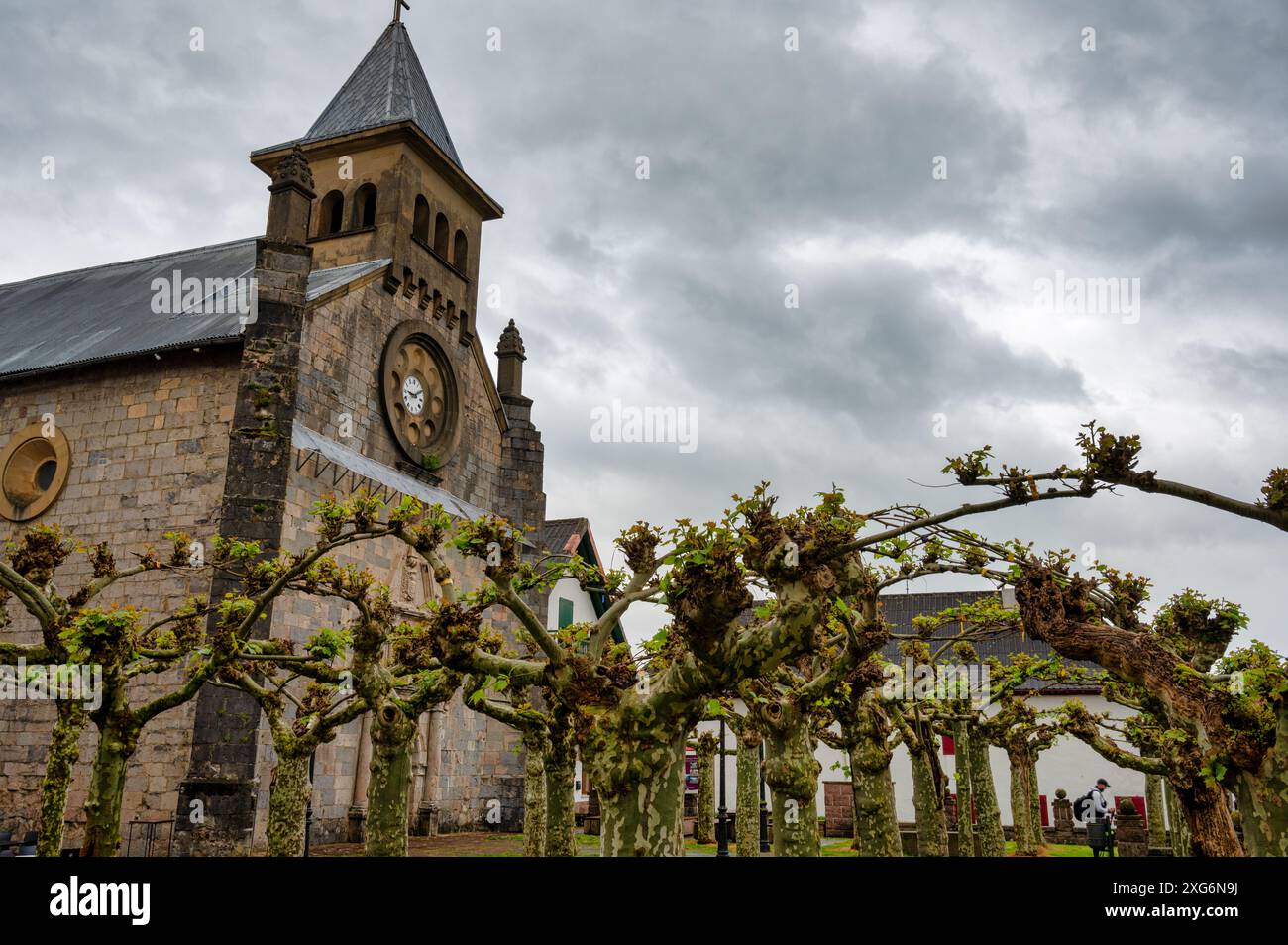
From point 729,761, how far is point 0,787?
34025mm

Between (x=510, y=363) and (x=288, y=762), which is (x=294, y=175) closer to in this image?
(x=510, y=363)

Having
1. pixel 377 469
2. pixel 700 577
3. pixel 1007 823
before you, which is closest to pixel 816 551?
pixel 700 577

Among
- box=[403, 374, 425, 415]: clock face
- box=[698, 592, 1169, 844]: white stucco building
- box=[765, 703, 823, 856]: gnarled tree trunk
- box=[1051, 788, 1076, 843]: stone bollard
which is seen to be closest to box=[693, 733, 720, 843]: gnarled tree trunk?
box=[698, 592, 1169, 844]: white stucco building

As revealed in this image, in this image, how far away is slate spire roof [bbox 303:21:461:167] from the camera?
30984 mm

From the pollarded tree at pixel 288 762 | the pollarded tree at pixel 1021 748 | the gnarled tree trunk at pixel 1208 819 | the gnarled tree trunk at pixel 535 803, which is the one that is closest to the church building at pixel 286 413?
the pollarded tree at pixel 288 762

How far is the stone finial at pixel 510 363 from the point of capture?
3259cm

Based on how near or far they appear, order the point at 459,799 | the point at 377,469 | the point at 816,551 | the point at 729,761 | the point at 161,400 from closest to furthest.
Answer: the point at 816,551 < the point at 161,400 < the point at 377,469 < the point at 459,799 < the point at 729,761

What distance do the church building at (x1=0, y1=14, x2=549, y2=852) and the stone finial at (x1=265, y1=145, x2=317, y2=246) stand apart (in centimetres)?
6

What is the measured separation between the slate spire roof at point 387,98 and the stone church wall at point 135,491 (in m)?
11.6

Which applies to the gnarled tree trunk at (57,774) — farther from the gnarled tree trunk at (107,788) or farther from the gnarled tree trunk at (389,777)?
the gnarled tree trunk at (389,777)

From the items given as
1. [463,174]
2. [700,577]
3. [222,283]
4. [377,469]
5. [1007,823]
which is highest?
[463,174]

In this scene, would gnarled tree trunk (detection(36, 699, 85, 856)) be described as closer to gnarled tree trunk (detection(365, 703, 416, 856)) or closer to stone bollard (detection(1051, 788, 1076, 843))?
gnarled tree trunk (detection(365, 703, 416, 856))
